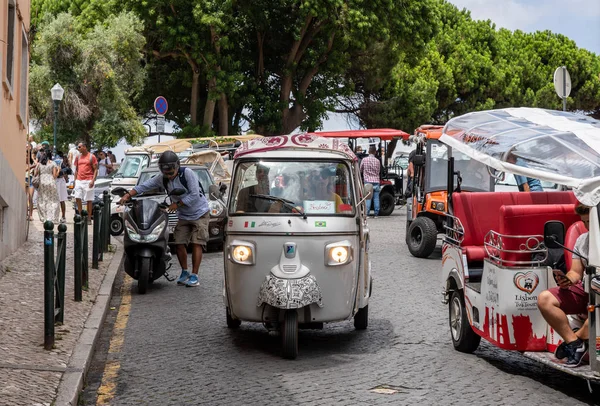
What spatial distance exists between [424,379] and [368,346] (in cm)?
141

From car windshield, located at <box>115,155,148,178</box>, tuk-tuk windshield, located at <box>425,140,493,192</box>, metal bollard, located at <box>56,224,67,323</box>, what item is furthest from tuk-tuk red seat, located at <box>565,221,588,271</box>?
car windshield, located at <box>115,155,148,178</box>

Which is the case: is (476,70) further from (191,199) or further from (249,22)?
(191,199)

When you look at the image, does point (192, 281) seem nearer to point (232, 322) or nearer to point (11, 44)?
point (232, 322)

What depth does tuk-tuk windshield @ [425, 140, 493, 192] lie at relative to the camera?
16.4 meters

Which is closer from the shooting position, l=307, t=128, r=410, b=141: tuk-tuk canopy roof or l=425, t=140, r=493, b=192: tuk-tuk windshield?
l=425, t=140, r=493, b=192: tuk-tuk windshield

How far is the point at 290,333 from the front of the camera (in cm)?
838

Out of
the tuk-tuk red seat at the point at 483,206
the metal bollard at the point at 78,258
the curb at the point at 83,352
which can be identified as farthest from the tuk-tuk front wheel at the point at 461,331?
the metal bollard at the point at 78,258

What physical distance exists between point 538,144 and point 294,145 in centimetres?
233

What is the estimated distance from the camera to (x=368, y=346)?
9.05 meters

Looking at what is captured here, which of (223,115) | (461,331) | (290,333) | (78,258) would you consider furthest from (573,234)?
(223,115)

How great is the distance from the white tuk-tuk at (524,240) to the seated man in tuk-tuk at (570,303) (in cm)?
14

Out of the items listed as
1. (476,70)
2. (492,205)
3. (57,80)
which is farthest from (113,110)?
(476,70)

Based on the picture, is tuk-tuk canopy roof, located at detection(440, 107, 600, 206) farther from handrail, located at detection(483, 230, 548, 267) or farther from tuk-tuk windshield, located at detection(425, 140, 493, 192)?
tuk-tuk windshield, located at detection(425, 140, 493, 192)

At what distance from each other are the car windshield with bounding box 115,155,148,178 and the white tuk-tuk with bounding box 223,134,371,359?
15194 millimetres
